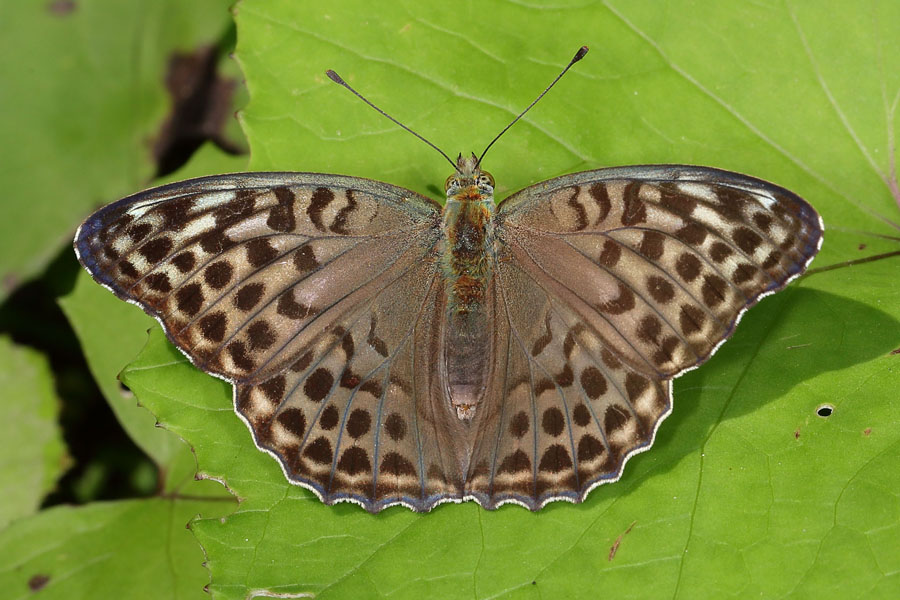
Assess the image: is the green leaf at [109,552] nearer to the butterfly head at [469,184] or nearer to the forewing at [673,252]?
the butterfly head at [469,184]

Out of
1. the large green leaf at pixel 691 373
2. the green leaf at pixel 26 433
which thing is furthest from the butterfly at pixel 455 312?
the green leaf at pixel 26 433

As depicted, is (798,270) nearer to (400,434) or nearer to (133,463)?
(400,434)

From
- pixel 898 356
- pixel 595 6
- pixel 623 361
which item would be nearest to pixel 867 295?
pixel 898 356

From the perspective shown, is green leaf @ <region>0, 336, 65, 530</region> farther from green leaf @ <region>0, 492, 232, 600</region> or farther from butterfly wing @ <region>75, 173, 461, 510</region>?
butterfly wing @ <region>75, 173, 461, 510</region>

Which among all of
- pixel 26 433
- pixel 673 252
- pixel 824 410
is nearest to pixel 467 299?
pixel 673 252

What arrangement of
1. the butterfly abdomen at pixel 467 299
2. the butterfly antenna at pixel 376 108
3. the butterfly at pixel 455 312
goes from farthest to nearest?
the butterfly antenna at pixel 376 108, the butterfly abdomen at pixel 467 299, the butterfly at pixel 455 312

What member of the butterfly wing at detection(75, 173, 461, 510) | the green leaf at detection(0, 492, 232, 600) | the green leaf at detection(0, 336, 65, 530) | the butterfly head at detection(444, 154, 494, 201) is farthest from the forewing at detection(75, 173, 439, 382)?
the green leaf at detection(0, 336, 65, 530)
